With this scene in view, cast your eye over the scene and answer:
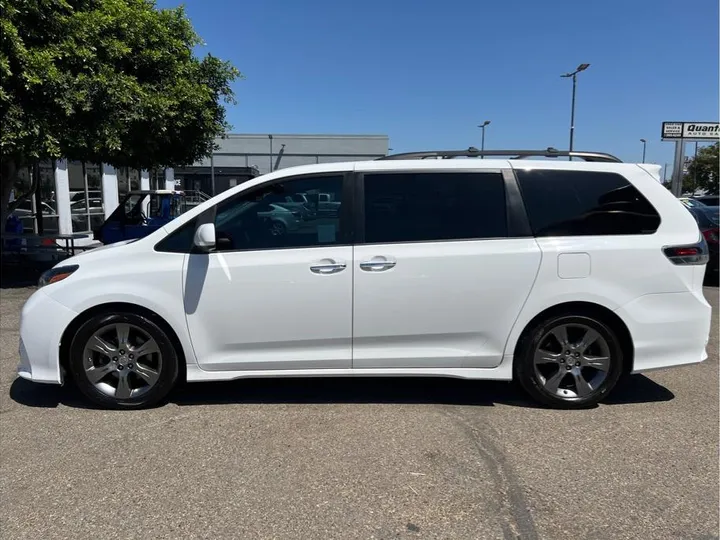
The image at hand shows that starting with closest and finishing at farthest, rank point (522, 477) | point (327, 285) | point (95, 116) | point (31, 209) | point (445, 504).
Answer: point (445, 504), point (522, 477), point (327, 285), point (95, 116), point (31, 209)

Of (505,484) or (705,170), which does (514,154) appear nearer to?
(505,484)

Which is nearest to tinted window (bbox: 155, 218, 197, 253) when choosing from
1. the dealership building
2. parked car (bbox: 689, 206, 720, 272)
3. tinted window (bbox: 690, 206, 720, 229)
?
the dealership building

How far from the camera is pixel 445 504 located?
9.38 ft

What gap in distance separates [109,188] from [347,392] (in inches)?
654

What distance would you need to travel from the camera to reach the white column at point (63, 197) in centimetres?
1525

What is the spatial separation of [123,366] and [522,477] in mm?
2819

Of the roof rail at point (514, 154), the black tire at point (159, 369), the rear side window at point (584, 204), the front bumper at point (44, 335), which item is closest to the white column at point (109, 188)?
the front bumper at point (44, 335)

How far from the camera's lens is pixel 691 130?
21141 mm

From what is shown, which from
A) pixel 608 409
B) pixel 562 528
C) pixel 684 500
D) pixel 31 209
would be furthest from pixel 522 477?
pixel 31 209

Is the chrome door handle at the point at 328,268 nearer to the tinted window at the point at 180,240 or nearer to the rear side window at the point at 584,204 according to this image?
the tinted window at the point at 180,240

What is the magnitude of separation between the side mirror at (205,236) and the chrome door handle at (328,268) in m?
0.72

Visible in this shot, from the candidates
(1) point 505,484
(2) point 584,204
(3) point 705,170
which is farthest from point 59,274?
(3) point 705,170

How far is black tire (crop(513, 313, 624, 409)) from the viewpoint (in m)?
3.96

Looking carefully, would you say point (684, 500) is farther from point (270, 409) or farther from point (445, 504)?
point (270, 409)
